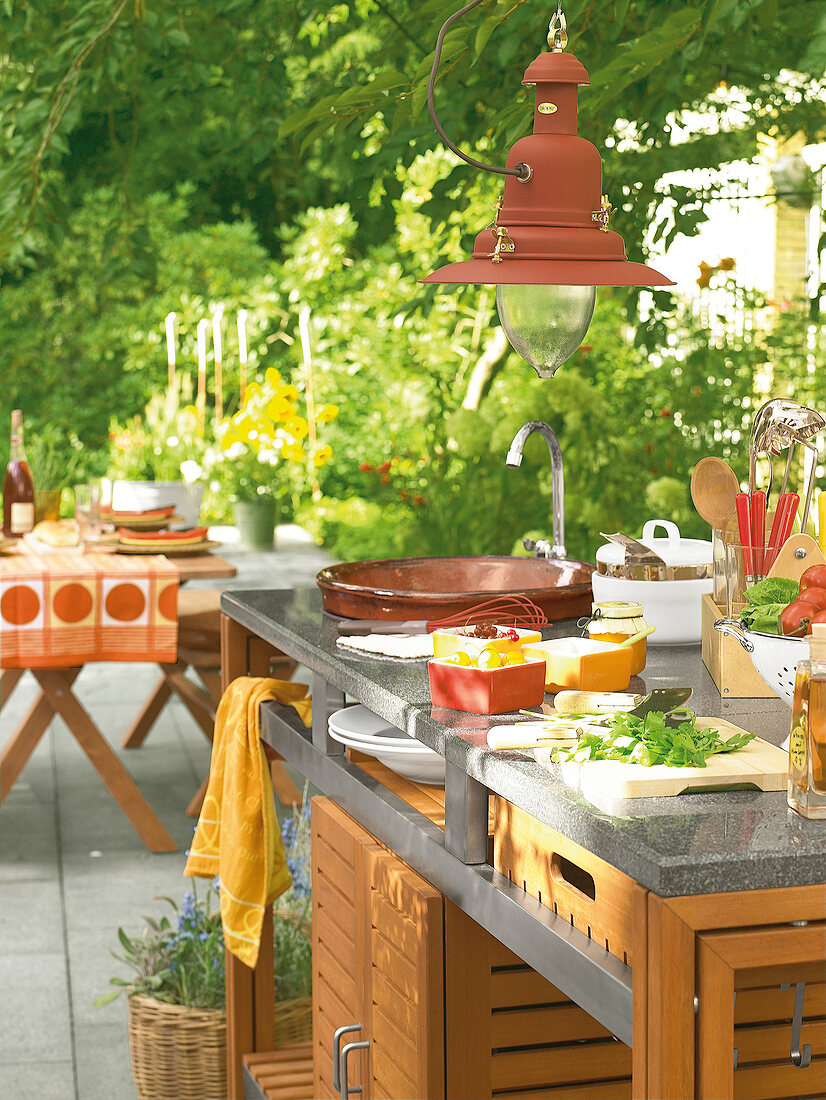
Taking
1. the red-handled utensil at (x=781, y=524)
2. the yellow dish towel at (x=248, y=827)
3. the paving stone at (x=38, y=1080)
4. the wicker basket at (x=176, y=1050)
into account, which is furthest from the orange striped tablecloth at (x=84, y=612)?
the red-handled utensil at (x=781, y=524)

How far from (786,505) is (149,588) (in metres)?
2.61

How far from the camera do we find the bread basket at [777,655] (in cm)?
142

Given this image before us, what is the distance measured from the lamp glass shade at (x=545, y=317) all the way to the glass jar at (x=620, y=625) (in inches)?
13.5

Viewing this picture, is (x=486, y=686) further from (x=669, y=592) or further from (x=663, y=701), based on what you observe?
(x=669, y=592)

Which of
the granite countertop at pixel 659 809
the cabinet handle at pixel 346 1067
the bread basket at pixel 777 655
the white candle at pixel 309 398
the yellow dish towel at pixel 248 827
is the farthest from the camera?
the white candle at pixel 309 398

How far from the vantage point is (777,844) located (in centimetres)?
117

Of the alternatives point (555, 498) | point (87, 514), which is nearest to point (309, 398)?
point (87, 514)

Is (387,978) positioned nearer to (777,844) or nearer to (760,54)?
(777,844)

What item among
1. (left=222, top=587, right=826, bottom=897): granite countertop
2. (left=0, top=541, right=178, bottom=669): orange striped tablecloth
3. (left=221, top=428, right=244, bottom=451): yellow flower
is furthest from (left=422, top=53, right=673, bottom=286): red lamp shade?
(left=221, top=428, right=244, bottom=451): yellow flower

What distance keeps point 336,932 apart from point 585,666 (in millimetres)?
676

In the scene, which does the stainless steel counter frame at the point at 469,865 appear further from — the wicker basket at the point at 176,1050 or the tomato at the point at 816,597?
the wicker basket at the point at 176,1050

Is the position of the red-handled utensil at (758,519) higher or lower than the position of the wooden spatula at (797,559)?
higher

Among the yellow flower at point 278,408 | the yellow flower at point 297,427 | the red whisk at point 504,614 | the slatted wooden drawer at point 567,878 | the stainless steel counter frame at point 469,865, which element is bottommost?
the stainless steel counter frame at point 469,865

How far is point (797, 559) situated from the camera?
1676 mm
